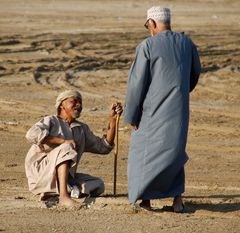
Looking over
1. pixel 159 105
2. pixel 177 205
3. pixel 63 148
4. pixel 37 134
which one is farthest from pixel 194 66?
pixel 37 134

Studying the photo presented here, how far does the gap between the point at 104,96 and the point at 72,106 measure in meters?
7.65

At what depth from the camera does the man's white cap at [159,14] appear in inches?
336

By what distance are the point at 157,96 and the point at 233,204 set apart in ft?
4.38

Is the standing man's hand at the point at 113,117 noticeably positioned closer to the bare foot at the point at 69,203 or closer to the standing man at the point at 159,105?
the standing man at the point at 159,105

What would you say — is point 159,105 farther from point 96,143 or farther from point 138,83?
point 96,143

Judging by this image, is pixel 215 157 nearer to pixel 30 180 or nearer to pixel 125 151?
pixel 125 151

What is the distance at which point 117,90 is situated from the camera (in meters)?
17.5

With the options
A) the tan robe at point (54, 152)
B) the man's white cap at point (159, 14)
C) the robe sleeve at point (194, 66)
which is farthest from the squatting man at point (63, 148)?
the man's white cap at point (159, 14)

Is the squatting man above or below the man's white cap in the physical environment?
below

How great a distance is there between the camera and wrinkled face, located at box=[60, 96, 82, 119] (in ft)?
30.2

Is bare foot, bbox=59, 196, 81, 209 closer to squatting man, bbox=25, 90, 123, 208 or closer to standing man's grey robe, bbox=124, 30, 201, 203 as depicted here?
squatting man, bbox=25, 90, 123, 208

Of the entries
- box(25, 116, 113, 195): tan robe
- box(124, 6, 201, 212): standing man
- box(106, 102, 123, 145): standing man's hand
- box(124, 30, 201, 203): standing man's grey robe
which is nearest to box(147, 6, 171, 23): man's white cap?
box(124, 6, 201, 212): standing man

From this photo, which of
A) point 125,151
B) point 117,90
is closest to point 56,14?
point 117,90

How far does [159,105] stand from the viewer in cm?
859
